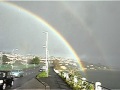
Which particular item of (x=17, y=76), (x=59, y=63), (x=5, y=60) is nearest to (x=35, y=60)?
(x=5, y=60)

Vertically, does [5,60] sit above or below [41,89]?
above

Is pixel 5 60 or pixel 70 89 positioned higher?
pixel 5 60

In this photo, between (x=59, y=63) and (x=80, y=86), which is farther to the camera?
(x=59, y=63)

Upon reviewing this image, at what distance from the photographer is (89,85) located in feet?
51.0

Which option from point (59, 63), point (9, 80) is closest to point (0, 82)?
point (9, 80)

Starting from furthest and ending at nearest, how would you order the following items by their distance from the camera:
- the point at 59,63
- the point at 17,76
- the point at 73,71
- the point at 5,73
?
the point at 59,63
the point at 17,76
the point at 73,71
the point at 5,73

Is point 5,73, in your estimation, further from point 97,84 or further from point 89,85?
point 97,84

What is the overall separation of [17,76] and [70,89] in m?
26.8

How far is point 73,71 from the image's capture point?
92.3 ft

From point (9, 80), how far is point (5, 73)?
2156 millimetres

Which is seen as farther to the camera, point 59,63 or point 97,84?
point 59,63

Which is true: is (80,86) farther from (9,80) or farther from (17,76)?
(17,76)

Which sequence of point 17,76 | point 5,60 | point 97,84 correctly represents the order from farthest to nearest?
point 5,60, point 17,76, point 97,84

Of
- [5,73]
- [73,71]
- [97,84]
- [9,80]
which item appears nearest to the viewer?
[97,84]
